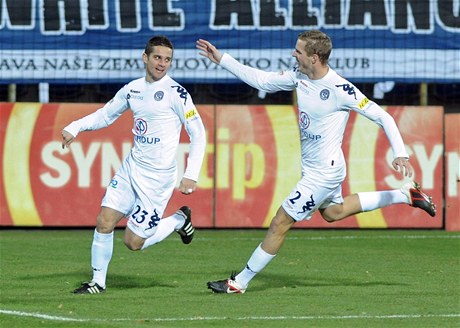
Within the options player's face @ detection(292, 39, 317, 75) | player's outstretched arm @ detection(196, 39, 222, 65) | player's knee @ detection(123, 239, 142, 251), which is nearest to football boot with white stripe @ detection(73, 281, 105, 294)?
player's knee @ detection(123, 239, 142, 251)

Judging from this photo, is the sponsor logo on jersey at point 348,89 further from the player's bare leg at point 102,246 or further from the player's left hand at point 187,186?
the player's bare leg at point 102,246

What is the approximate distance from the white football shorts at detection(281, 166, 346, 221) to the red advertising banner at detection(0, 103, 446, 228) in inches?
259

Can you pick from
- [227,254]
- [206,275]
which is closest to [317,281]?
[206,275]

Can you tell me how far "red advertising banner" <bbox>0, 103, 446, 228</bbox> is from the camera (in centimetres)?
1755

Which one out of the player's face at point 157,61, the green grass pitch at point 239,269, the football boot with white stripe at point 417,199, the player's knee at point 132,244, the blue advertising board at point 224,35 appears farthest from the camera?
the blue advertising board at point 224,35

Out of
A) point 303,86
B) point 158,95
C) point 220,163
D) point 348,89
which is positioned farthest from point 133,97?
point 220,163

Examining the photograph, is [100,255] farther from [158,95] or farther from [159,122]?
[158,95]

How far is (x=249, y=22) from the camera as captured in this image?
18.6 metres

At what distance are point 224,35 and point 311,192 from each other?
7.98 m

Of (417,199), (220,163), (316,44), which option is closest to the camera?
(316,44)

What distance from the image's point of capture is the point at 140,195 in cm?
1105

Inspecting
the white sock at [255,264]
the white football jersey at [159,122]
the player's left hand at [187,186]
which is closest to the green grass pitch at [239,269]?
the white sock at [255,264]

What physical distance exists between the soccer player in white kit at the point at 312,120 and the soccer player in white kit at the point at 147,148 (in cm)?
44

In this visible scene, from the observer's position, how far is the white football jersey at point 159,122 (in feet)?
35.7
